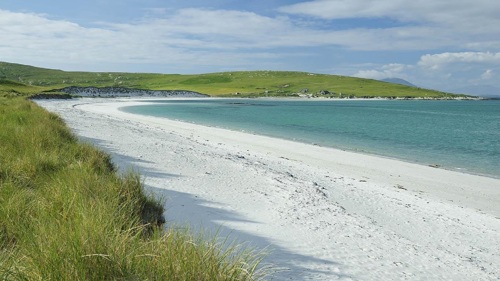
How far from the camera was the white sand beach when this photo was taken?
6.54 meters

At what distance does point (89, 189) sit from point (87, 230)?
8.95 feet

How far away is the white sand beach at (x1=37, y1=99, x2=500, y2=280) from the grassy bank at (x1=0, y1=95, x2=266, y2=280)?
1.25 metres

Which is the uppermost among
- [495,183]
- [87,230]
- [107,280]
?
[87,230]

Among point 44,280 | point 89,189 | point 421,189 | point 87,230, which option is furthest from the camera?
point 421,189

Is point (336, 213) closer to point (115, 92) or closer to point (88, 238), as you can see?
point (88, 238)

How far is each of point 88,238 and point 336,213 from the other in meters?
6.64

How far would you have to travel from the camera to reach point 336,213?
30.5ft

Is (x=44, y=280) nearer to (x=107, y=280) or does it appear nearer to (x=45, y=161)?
(x=107, y=280)

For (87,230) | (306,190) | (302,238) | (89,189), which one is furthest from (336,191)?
(87,230)

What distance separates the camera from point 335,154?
882 inches

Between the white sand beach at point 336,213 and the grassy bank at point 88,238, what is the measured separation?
1249 mm

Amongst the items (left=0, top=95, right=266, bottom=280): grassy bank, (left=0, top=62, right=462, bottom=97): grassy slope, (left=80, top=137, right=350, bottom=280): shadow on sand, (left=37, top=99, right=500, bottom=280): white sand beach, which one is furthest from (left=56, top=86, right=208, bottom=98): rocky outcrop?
(left=0, top=95, right=266, bottom=280): grassy bank

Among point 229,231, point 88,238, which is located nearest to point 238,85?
point 229,231

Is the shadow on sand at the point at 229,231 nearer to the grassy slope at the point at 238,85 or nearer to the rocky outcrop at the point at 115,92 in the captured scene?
the rocky outcrop at the point at 115,92
